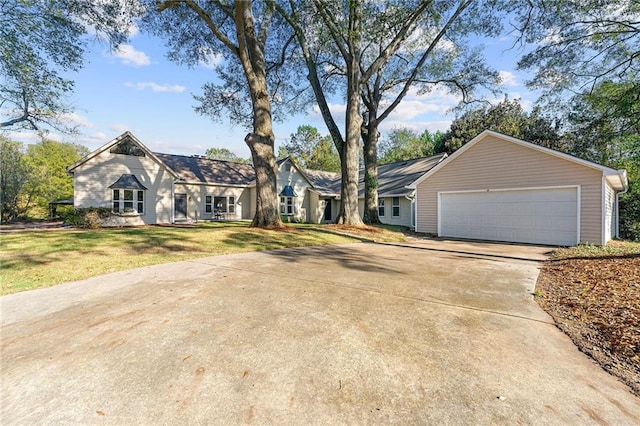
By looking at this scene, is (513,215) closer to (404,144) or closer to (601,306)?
(601,306)

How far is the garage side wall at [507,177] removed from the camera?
11.1 metres

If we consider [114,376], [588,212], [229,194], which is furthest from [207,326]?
[229,194]

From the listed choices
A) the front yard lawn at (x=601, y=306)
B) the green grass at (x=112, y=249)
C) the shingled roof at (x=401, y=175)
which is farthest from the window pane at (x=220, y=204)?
the front yard lawn at (x=601, y=306)

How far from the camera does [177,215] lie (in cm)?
2150

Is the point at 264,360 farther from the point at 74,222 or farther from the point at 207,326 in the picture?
the point at 74,222

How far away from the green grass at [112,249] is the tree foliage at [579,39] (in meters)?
12.5

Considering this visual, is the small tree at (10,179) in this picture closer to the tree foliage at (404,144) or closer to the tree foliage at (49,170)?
the tree foliage at (49,170)

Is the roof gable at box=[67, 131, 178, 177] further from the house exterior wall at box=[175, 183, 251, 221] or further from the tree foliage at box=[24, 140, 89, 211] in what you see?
the tree foliage at box=[24, 140, 89, 211]

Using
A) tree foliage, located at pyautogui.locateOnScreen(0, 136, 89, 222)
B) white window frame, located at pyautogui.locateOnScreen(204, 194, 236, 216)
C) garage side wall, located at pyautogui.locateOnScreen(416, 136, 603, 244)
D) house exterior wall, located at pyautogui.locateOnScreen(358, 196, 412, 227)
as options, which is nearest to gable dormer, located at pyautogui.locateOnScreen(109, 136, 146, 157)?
white window frame, located at pyautogui.locateOnScreen(204, 194, 236, 216)

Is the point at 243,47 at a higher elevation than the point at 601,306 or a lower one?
higher

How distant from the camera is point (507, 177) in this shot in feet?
42.9

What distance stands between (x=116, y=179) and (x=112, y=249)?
38.3ft

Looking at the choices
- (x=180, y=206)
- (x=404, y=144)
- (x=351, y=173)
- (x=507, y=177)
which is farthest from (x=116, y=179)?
(x=404, y=144)

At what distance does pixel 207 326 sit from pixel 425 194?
575 inches
